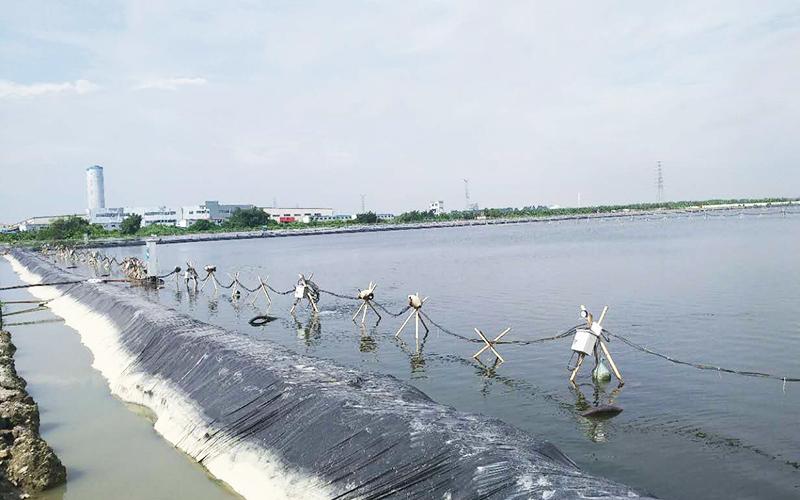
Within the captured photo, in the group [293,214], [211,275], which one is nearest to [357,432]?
[211,275]

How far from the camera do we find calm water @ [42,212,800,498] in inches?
401

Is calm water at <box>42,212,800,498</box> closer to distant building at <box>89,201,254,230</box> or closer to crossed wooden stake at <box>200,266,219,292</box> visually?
crossed wooden stake at <box>200,266,219,292</box>

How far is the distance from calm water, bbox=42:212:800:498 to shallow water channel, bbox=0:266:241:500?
19.0 feet

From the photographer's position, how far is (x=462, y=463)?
7.48 metres

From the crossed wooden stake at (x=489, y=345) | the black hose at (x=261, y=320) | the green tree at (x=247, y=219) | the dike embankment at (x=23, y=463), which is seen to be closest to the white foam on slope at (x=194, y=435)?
the dike embankment at (x=23, y=463)

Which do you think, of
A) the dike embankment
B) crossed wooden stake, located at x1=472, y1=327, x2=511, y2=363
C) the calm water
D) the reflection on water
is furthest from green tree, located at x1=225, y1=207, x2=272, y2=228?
the dike embankment

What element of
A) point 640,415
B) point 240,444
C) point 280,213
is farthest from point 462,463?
point 280,213

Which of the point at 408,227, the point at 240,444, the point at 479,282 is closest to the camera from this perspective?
the point at 240,444

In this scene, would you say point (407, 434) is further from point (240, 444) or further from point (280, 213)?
point (280, 213)

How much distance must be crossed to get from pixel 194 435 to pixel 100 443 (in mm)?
2017

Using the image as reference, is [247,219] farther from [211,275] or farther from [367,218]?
[211,275]

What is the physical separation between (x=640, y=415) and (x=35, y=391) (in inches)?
582

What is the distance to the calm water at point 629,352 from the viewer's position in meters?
10.2

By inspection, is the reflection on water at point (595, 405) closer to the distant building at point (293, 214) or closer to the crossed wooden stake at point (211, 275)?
the crossed wooden stake at point (211, 275)
